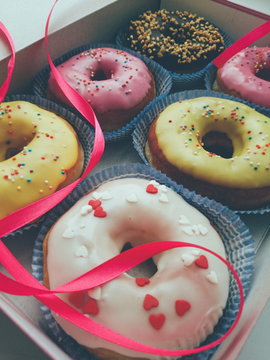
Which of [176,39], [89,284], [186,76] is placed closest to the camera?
[89,284]

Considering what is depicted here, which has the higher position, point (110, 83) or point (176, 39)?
point (110, 83)

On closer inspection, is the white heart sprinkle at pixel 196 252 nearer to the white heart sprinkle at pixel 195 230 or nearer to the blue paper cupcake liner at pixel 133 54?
the white heart sprinkle at pixel 195 230

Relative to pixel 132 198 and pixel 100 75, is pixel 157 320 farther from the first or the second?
pixel 100 75

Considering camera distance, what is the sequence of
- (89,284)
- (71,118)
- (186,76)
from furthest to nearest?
(186,76) < (71,118) < (89,284)

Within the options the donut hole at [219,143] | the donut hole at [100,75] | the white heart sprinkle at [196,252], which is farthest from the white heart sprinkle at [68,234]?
the donut hole at [100,75]

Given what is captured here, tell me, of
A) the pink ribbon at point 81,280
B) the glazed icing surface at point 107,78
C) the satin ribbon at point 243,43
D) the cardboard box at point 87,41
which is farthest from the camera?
the satin ribbon at point 243,43

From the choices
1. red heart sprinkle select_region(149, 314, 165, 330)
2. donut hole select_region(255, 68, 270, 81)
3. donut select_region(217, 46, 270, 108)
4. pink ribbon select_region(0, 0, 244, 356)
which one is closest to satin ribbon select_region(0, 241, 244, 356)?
pink ribbon select_region(0, 0, 244, 356)

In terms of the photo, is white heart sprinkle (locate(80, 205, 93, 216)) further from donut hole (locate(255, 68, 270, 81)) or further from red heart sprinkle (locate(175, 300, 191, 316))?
donut hole (locate(255, 68, 270, 81))

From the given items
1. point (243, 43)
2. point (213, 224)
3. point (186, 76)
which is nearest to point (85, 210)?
point (213, 224)
